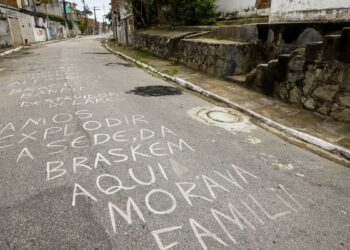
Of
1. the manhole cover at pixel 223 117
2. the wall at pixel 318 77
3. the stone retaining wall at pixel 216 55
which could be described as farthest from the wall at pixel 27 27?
the wall at pixel 318 77

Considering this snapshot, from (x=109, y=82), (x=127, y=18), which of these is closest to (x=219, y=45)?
(x=109, y=82)

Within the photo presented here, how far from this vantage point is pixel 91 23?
333ft

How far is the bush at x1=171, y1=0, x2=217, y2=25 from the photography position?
14359 millimetres

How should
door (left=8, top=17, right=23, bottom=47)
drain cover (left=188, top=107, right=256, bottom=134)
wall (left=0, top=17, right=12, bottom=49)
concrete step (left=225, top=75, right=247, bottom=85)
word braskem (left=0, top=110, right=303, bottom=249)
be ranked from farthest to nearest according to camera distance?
door (left=8, top=17, right=23, bottom=47) < wall (left=0, top=17, right=12, bottom=49) < concrete step (left=225, top=75, right=247, bottom=85) < drain cover (left=188, top=107, right=256, bottom=134) < word braskem (left=0, top=110, right=303, bottom=249)

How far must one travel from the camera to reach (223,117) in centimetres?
584

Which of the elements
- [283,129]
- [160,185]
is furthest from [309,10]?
[160,185]

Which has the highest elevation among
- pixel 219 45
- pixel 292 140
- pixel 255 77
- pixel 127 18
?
pixel 127 18

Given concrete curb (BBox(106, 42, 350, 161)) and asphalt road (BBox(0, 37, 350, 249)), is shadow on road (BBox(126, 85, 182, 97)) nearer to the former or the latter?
concrete curb (BBox(106, 42, 350, 161))

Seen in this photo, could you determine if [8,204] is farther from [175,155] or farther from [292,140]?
[292,140]

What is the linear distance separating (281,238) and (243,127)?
9.87 feet

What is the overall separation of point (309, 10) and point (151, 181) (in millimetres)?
6773

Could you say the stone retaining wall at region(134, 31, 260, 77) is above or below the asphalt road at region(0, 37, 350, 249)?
above

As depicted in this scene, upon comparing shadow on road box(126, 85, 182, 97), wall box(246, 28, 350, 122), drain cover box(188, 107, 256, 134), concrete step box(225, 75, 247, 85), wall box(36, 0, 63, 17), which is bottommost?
drain cover box(188, 107, 256, 134)

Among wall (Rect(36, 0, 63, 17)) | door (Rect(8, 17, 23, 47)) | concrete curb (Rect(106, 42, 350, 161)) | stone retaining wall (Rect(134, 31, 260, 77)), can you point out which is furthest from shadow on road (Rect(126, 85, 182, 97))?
wall (Rect(36, 0, 63, 17))
